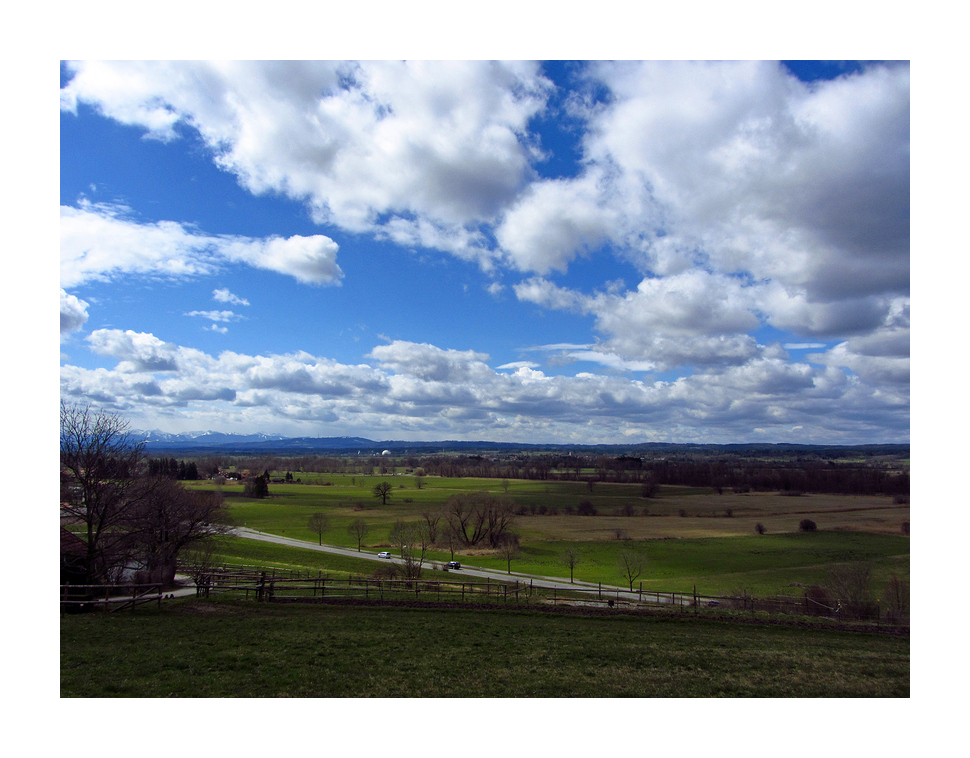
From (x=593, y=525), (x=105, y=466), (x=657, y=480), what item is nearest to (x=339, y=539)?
(x=593, y=525)

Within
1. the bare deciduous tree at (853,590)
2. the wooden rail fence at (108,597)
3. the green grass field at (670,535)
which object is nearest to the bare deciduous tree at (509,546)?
the green grass field at (670,535)

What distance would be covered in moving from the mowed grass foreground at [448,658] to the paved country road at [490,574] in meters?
12.9

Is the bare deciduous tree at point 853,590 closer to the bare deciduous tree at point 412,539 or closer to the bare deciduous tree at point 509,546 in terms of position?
the bare deciduous tree at point 412,539

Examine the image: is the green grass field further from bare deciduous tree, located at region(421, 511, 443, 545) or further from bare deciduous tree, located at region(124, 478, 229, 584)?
bare deciduous tree, located at region(124, 478, 229, 584)

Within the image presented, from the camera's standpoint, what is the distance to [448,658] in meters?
10.5

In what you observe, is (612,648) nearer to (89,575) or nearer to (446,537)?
(89,575)

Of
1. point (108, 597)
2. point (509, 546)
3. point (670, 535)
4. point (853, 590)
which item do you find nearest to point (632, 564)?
point (509, 546)

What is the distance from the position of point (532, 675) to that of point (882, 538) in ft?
168

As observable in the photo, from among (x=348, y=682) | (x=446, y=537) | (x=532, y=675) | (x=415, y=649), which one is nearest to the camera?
(x=348, y=682)

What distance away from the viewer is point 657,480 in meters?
110

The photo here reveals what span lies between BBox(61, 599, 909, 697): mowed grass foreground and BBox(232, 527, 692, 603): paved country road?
12891 millimetres

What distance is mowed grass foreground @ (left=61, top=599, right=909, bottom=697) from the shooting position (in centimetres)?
898

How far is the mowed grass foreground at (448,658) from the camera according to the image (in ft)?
29.5

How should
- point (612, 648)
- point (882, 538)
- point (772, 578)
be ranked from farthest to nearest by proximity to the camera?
point (882, 538) → point (772, 578) → point (612, 648)
